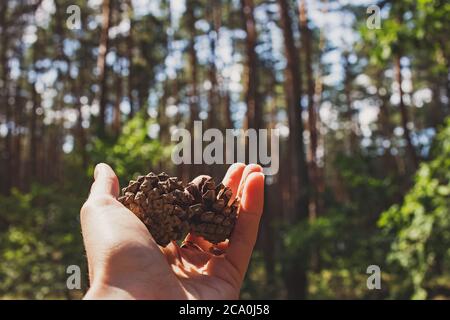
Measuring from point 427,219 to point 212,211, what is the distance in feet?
14.8

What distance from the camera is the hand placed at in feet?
6.86

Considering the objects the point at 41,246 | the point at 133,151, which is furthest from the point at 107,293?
the point at 41,246

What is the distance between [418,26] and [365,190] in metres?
5.87

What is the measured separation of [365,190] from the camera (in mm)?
11633

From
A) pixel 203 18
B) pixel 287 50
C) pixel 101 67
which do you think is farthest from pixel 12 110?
pixel 287 50

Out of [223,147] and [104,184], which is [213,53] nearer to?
[223,147]

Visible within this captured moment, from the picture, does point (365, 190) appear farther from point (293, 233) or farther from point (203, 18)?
point (203, 18)

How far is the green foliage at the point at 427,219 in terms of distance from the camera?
20.1ft

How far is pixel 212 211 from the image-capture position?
→ 2.66 metres

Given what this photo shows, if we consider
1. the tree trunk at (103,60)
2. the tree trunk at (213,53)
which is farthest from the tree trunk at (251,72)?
the tree trunk at (213,53)

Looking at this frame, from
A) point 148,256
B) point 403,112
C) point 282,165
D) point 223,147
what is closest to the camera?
point 148,256

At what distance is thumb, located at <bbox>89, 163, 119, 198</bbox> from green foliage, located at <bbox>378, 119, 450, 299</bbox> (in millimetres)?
4776

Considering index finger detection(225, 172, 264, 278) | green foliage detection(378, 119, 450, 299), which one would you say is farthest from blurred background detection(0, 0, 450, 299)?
index finger detection(225, 172, 264, 278)

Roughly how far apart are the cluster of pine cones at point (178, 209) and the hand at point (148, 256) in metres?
0.08
